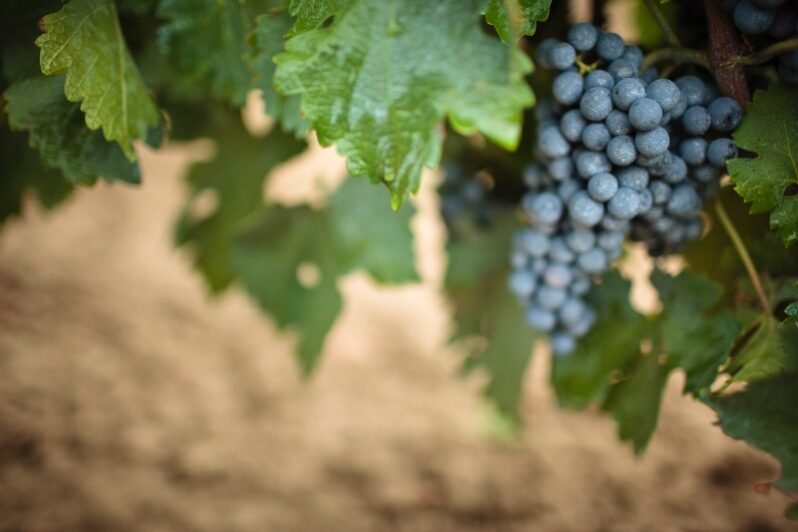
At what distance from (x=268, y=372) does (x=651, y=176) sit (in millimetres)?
1258

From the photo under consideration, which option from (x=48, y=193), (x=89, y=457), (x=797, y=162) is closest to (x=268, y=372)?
(x=89, y=457)

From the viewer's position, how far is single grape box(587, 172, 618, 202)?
0.72 m

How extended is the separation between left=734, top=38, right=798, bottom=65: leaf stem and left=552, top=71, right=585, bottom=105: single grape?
172mm

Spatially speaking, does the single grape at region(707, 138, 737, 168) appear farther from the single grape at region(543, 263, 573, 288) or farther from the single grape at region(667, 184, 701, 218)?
the single grape at region(543, 263, 573, 288)

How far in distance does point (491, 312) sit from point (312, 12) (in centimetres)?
84

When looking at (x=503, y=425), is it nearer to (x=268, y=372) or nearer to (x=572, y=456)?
(x=572, y=456)

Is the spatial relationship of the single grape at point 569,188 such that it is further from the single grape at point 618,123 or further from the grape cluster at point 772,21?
the grape cluster at point 772,21

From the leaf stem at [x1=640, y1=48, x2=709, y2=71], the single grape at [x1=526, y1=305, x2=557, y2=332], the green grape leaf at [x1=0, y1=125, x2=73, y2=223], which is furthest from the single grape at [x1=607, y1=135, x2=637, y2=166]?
the green grape leaf at [x1=0, y1=125, x2=73, y2=223]

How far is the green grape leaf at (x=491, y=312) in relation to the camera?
1297 mm

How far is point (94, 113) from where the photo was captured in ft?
2.37

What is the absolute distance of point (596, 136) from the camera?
0.71m

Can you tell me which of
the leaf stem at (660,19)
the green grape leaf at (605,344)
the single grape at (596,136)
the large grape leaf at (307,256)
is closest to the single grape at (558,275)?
the green grape leaf at (605,344)

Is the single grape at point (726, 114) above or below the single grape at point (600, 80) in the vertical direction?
below

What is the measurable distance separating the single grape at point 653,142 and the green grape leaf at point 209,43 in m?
0.55
